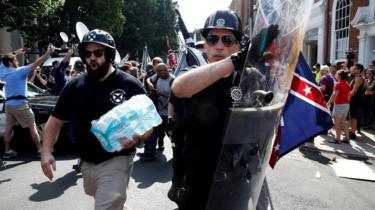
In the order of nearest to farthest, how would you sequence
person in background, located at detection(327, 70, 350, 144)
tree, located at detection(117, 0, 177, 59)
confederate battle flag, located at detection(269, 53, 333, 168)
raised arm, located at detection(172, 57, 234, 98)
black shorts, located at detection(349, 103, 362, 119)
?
raised arm, located at detection(172, 57, 234, 98) → confederate battle flag, located at detection(269, 53, 333, 168) → person in background, located at detection(327, 70, 350, 144) → black shorts, located at detection(349, 103, 362, 119) → tree, located at detection(117, 0, 177, 59)

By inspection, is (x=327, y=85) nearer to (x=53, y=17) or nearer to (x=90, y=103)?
(x=90, y=103)

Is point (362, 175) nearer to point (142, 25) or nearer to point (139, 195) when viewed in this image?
point (139, 195)

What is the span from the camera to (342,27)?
17016 millimetres

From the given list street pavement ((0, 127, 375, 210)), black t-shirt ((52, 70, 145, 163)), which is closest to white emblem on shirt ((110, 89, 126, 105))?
black t-shirt ((52, 70, 145, 163))

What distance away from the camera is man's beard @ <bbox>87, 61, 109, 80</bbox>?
3283 mm

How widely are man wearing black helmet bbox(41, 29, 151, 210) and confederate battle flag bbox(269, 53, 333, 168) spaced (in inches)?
43.0

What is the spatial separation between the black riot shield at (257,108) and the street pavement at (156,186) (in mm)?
3019

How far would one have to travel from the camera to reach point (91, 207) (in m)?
4.67

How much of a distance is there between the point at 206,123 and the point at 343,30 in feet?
53.8

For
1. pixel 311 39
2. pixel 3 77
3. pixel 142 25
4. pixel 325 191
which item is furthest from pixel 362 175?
pixel 142 25

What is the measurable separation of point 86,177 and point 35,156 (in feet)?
15.4

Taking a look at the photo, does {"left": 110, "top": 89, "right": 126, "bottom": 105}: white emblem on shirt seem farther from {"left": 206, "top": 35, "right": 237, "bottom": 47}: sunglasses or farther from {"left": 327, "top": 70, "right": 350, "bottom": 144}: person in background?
{"left": 327, "top": 70, "right": 350, "bottom": 144}: person in background

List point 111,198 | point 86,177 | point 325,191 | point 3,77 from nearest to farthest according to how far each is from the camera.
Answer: point 111,198 → point 86,177 → point 325,191 → point 3,77

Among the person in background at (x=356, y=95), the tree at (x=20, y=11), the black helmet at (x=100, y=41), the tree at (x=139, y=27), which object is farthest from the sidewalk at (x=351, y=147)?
the tree at (x=139, y=27)
